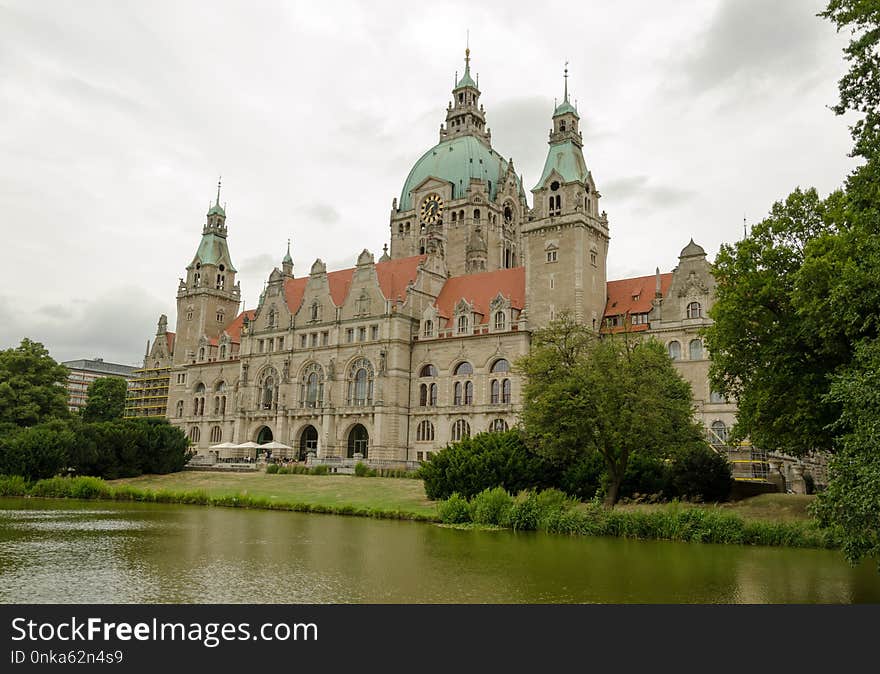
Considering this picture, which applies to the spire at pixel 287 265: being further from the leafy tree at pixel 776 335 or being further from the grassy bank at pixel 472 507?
the leafy tree at pixel 776 335

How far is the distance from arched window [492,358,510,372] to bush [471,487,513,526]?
29.9m

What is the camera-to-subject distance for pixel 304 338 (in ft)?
251

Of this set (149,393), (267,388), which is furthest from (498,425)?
(149,393)

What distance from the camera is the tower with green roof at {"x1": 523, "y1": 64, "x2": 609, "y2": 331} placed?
6350 centimetres

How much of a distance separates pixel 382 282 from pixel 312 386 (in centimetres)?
1212

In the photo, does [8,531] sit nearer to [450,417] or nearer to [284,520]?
[284,520]

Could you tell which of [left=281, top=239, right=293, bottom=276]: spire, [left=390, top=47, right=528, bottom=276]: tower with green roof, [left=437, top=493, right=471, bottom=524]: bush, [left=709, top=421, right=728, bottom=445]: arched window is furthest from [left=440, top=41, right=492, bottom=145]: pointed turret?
[left=437, top=493, right=471, bottom=524]: bush

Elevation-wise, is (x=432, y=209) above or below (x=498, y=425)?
above

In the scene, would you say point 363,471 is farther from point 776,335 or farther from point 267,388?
point 776,335

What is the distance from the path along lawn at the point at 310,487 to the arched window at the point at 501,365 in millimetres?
16014

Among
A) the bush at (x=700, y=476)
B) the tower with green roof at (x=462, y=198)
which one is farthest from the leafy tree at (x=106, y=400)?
the bush at (x=700, y=476)

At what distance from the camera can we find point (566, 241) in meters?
64.2

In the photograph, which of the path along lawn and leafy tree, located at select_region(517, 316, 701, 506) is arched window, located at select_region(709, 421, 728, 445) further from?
the path along lawn

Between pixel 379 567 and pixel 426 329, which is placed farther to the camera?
pixel 426 329
